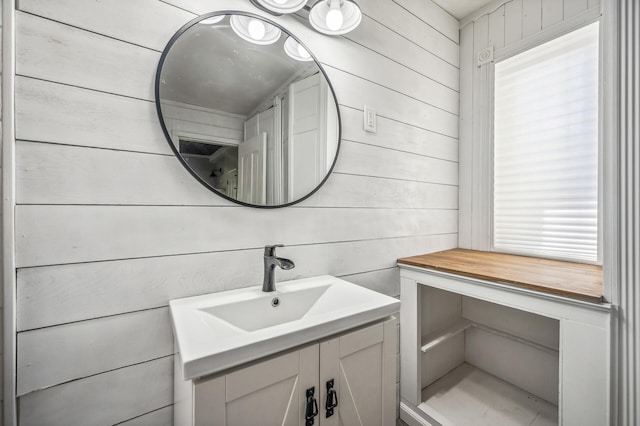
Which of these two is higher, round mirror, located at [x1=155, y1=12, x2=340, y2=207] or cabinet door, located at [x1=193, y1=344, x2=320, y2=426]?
round mirror, located at [x1=155, y1=12, x2=340, y2=207]

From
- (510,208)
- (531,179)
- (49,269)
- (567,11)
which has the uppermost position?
(567,11)

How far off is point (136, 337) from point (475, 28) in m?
2.58

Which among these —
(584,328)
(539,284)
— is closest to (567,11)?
(539,284)

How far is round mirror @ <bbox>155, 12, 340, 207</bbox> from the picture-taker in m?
0.92

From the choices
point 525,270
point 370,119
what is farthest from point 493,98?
point 525,270

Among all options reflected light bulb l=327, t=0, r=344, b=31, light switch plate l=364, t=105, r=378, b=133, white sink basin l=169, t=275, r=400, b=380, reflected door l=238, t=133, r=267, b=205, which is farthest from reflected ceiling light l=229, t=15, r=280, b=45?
white sink basin l=169, t=275, r=400, b=380

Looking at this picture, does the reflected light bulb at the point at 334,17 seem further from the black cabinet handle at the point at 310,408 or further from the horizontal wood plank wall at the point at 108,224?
the black cabinet handle at the point at 310,408

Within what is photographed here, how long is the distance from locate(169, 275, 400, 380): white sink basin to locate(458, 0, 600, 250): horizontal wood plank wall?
1245mm

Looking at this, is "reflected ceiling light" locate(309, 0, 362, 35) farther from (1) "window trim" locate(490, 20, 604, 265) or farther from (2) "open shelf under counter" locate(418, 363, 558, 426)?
(2) "open shelf under counter" locate(418, 363, 558, 426)

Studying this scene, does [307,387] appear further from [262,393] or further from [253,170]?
[253,170]

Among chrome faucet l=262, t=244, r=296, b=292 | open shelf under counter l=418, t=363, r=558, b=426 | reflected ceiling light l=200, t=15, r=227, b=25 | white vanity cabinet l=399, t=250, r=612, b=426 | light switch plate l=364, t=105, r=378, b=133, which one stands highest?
reflected ceiling light l=200, t=15, r=227, b=25

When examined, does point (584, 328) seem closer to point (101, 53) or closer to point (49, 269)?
point (49, 269)

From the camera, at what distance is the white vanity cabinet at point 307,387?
625 mm

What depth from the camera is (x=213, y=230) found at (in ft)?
3.22
